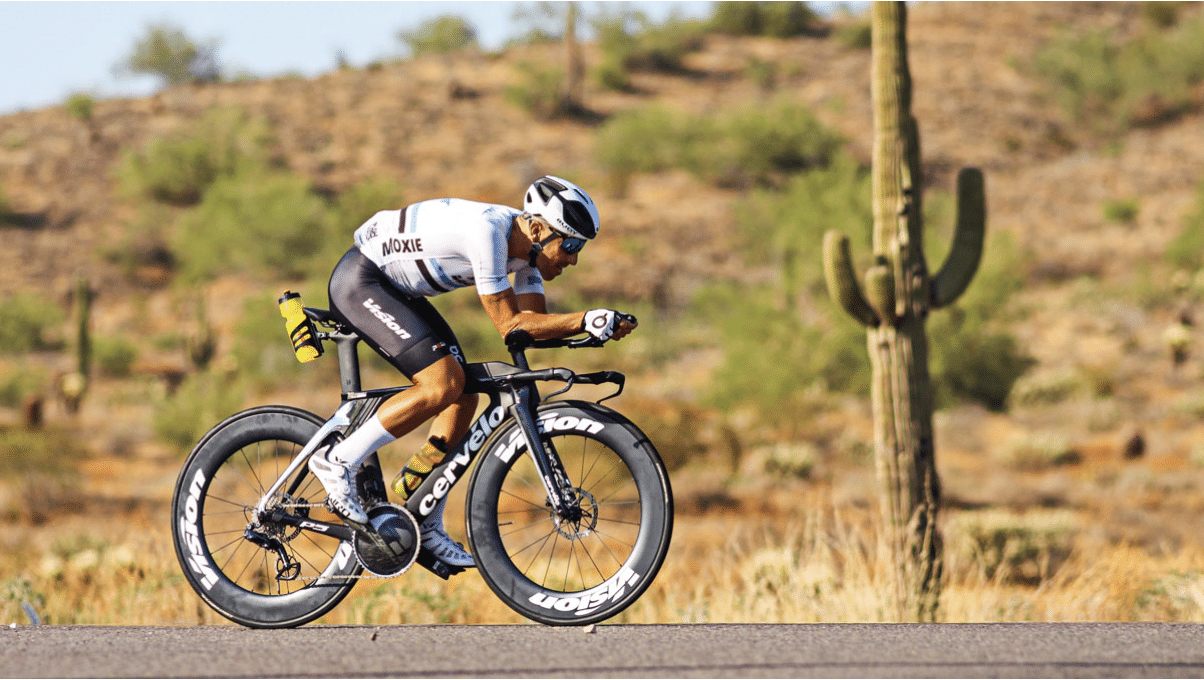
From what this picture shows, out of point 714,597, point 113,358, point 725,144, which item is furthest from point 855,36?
point 714,597

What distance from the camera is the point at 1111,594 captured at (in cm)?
853

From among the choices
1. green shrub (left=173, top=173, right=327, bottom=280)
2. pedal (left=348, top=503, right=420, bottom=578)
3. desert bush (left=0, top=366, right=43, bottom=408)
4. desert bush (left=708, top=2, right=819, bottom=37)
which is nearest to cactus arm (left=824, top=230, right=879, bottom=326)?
pedal (left=348, top=503, right=420, bottom=578)

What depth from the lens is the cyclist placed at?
4918 mm

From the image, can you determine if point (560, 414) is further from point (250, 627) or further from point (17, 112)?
point (17, 112)

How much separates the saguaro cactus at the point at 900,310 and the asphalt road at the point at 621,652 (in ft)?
11.2

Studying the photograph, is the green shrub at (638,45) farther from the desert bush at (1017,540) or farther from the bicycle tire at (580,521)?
the bicycle tire at (580,521)

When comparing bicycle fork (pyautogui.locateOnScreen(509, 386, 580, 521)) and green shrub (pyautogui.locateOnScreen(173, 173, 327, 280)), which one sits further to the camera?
green shrub (pyautogui.locateOnScreen(173, 173, 327, 280))

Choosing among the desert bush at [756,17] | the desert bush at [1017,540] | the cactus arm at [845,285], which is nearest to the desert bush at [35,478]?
the desert bush at [1017,540]

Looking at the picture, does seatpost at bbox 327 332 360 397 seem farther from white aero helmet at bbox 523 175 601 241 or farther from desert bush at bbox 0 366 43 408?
desert bush at bbox 0 366 43 408

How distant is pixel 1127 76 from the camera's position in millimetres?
55406

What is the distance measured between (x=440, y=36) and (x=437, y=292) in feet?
257

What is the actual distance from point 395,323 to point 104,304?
135 ft

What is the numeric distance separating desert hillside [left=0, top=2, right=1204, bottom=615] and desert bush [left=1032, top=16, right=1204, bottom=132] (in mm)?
815

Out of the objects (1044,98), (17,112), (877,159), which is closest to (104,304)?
(17,112)
